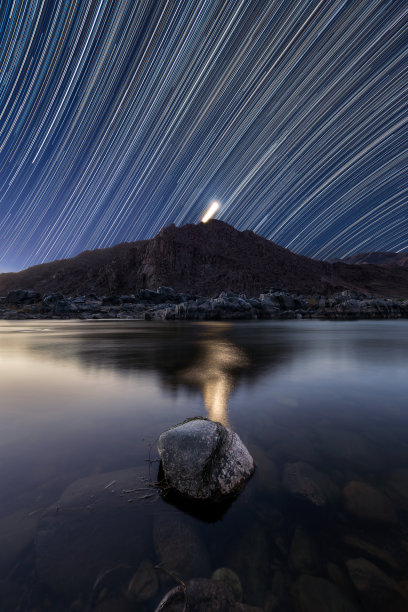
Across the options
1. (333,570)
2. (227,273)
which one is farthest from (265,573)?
(227,273)

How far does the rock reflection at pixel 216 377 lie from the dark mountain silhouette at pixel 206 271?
9210 centimetres

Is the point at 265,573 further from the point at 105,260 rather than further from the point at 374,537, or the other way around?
the point at 105,260

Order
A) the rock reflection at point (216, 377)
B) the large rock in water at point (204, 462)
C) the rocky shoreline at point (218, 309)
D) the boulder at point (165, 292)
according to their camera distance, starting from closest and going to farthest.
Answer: the large rock in water at point (204, 462), the rock reflection at point (216, 377), the rocky shoreline at point (218, 309), the boulder at point (165, 292)

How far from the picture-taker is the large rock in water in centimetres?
291

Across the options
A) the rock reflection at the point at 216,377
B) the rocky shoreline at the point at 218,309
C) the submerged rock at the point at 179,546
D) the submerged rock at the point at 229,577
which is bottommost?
the rock reflection at the point at 216,377

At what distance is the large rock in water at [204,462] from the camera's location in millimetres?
2906

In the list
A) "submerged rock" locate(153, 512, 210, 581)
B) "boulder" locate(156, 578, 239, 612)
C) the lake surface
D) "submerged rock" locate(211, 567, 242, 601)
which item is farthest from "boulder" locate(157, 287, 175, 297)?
"boulder" locate(156, 578, 239, 612)

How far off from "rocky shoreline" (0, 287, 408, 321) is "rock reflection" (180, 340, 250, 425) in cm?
3619

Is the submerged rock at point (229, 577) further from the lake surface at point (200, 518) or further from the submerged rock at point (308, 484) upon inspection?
the submerged rock at point (308, 484)

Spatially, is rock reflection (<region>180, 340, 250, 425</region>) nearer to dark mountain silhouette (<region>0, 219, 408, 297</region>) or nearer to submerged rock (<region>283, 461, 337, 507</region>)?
submerged rock (<region>283, 461, 337, 507</region>)

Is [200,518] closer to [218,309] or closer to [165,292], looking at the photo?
[218,309]

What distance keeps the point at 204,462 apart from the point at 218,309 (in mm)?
46408

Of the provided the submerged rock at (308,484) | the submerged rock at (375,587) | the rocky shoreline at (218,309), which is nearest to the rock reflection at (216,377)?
the submerged rock at (308,484)

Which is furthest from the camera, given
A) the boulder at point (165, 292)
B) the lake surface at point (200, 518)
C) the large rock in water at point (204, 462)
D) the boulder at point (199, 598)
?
the boulder at point (165, 292)
